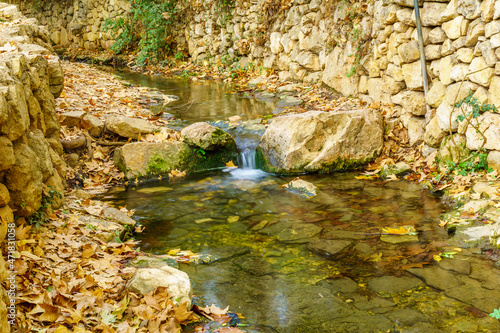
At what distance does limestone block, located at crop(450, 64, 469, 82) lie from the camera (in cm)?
580

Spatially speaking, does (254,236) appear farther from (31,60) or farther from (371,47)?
(371,47)

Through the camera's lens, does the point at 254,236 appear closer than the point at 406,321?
No

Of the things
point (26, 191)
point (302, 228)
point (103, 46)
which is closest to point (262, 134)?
point (302, 228)

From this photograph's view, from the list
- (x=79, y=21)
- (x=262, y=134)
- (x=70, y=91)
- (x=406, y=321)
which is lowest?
(x=406, y=321)

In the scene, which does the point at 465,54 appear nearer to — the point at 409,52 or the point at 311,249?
the point at 409,52

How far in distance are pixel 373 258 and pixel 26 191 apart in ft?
10.4

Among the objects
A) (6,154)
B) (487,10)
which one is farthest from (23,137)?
(487,10)

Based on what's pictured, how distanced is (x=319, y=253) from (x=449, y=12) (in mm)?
4029

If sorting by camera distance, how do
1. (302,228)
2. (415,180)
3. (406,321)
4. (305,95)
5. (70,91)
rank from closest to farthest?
(406,321), (302,228), (415,180), (70,91), (305,95)

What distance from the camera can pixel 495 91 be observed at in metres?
5.32

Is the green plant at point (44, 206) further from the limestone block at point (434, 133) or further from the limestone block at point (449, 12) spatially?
the limestone block at point (449, 12)

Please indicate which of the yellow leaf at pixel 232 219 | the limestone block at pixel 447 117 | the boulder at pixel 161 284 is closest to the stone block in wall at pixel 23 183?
the boulder at pixel 161 284

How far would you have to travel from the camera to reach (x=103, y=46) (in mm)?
21594

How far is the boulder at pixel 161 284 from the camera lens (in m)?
3.22
